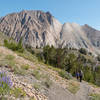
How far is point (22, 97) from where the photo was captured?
4129 millimetres

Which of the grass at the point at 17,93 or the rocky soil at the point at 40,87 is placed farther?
the rocky soil at the point at 40,87

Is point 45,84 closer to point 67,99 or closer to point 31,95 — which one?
point 67,99

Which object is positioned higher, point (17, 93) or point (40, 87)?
point (17, 93)

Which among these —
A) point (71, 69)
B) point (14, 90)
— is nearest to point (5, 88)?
point (14, 90)

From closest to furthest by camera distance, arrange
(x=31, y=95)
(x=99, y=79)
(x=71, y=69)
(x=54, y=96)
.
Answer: (x=31, y=95) < (x=54, y=96) < (x=71, y=69) < (x=99, y=79)

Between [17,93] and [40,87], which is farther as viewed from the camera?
[40,87]

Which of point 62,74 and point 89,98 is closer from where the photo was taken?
point 89,98

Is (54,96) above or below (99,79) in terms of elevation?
above

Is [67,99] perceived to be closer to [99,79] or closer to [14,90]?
[14,90]

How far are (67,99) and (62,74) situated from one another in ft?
16.1

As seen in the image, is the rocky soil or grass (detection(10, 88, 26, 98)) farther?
the rocky soil

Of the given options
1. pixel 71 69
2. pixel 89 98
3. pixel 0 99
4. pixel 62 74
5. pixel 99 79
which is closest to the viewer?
pixel 0 99

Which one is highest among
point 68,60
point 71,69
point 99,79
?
point 68,60

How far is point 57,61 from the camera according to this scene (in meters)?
42.6
